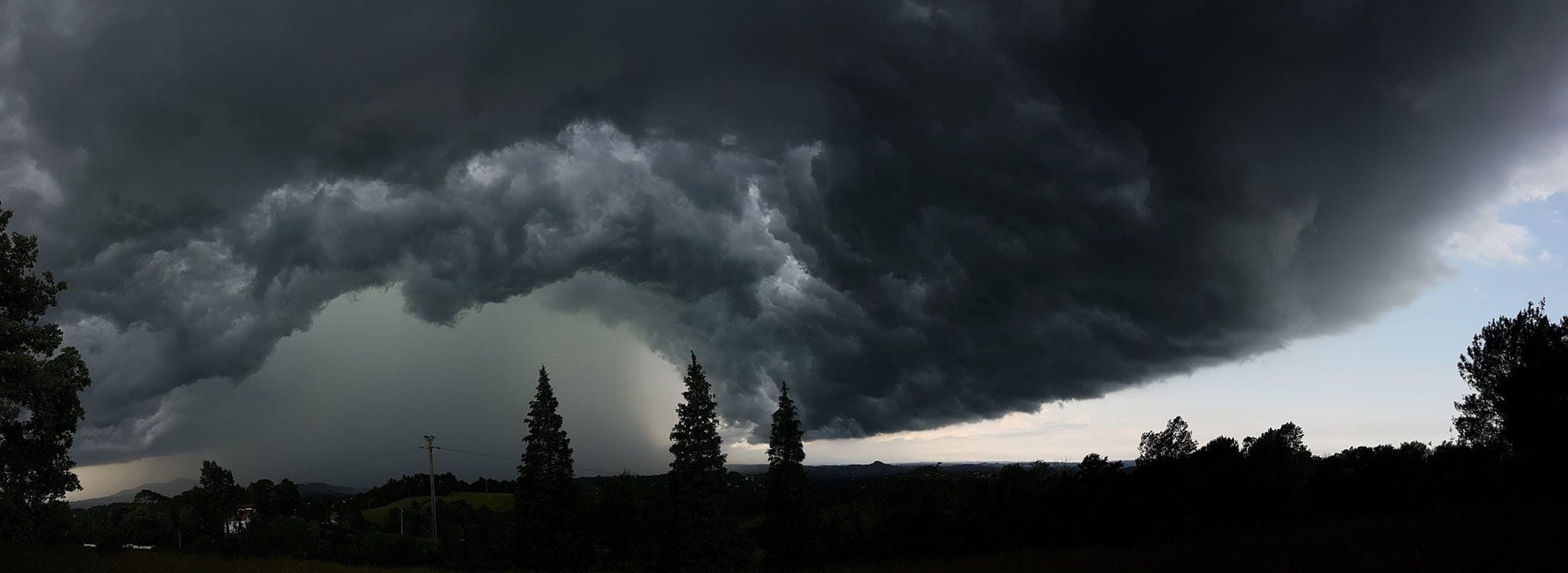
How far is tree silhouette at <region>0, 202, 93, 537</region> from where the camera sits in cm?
2500

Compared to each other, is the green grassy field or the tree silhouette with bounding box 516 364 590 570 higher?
the tree silhouette with bounding box 516 364 590 570

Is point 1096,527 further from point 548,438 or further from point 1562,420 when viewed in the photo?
point 548,438

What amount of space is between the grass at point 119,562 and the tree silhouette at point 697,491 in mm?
22607

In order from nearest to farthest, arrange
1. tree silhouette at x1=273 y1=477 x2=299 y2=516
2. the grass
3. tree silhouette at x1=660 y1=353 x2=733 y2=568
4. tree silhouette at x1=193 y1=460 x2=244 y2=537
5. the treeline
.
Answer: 1. the grass
2. the treeline
3. tree silhouette at x1=660 y1=353 x2=733 y2=568
4. tree silhouette at x1=193 y1=460 x2=244 y2=537
5. tree silhouette at x1=273 y1=477 x2=299 y2=516

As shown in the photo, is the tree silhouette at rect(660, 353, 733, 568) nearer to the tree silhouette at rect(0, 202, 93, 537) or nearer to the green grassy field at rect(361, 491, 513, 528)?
the tree silhouette at rect(0, 202, 93, 537)

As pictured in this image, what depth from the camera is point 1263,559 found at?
14.4 metres

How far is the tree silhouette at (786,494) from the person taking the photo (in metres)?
47.8

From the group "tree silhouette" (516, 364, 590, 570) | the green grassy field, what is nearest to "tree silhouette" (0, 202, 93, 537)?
"tree silhouette" (516, 364, 590, 570)

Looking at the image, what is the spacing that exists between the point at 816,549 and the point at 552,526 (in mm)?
19285

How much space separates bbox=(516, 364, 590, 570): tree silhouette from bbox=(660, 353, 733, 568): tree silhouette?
908cm

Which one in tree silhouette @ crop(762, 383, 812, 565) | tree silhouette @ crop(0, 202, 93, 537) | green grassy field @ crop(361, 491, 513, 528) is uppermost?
tree silhouette @ crop(0, 202, 93, 537)

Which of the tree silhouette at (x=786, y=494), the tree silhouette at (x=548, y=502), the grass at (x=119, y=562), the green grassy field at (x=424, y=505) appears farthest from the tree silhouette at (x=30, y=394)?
the green grassy field at (x=424, y=505)

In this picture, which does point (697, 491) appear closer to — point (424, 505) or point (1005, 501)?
point (1005, 501)

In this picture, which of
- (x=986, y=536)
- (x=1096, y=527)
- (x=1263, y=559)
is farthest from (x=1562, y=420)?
(x=986, y=536)
